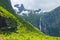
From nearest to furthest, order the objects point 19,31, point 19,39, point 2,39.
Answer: point 2,39 → point 19,39 → point 19,31

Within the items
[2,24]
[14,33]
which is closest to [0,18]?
[2,24]

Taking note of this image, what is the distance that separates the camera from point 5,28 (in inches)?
5842

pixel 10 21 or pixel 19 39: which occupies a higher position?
pixel 10 21

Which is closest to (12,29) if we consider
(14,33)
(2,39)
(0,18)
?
(14,33)

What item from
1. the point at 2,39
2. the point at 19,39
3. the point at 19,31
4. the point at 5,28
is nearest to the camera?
the point at 2,39

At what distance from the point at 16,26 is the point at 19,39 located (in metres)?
25.7

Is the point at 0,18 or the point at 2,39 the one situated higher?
the point at 0,18

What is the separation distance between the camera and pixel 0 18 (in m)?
144

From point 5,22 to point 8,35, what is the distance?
804 centimetres

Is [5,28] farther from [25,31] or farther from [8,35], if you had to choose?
[25,31]

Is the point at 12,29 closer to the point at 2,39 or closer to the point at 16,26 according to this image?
the point at 16,26

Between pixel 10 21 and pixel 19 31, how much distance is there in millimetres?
8447

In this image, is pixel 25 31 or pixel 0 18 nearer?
pixel 0 18

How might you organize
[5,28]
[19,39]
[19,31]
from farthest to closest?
[19,31] < [5,28] < [19,39]
